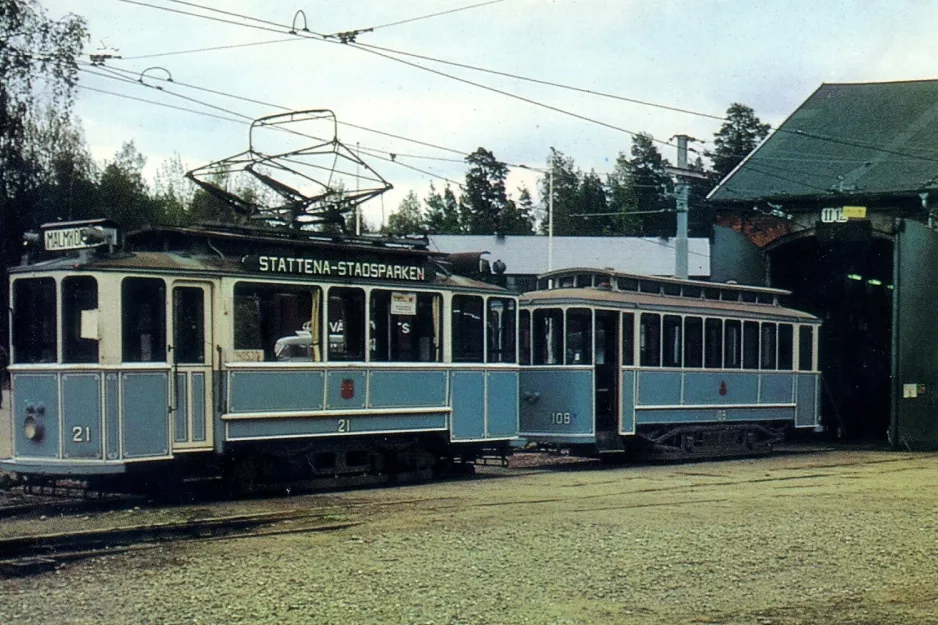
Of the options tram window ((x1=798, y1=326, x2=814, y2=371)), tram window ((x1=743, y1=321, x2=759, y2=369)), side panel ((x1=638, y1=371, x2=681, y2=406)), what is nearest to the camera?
side panel ((x1=638, y1=371, x2=681, y2=406))

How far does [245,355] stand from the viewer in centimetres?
1423

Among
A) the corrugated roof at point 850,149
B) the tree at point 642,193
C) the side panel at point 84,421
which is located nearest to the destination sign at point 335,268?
the side panel at point 84,421

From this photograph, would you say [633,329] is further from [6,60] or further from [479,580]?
[6,60]

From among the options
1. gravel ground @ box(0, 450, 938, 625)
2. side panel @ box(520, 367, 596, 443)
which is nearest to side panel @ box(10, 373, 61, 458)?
gravel ground @ box(0, 450, 938, 625)

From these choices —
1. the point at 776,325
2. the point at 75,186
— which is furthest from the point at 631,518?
the point at 75,186

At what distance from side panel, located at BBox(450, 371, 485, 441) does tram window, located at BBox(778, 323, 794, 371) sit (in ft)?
26.7

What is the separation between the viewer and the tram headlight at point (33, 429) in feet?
42.8

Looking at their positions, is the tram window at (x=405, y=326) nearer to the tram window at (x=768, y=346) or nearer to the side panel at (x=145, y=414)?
the side panel at (x=145, y=414)

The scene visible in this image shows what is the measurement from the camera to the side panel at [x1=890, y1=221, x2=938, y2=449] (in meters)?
25.4

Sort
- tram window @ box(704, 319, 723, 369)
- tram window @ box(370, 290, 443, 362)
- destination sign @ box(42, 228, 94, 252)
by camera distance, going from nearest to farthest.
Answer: destination sign @ box(42, 228, 94, 252) → tram window @ box(370, 290, 443, 362) → tram window @ box(704, 319, 723, 369)

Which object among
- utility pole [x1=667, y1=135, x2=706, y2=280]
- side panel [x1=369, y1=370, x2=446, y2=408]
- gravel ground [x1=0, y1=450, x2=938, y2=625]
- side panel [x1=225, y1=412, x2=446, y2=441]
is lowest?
gravel ground [x1=0, y1=450, x2=938, y2=625]

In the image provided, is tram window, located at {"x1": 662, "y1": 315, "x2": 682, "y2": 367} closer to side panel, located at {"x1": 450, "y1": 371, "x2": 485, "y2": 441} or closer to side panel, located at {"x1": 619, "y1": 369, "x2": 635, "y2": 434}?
side panel, located at {"x1": 619, "y1": 369, "x2": 635, "y2": 434}

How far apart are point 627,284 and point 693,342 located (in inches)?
60.9

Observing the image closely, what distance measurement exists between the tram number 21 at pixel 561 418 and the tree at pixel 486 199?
73.3 m
